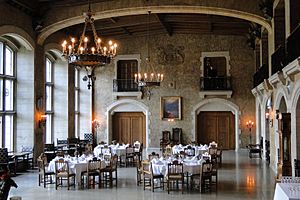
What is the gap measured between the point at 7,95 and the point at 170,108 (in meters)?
10.3

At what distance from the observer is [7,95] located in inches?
634

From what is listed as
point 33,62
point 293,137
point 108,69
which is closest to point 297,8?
point 293,137

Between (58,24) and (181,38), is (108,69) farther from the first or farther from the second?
(58,24)

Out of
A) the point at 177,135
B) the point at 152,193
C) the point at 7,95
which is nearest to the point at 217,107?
the point at 177,135

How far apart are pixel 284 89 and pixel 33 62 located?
31.4 feet

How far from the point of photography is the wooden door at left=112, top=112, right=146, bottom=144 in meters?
24.6

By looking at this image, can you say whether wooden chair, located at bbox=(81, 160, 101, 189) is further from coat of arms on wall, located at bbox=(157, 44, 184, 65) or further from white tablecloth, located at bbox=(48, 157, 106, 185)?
coat of arms on wall, located at bbox=(157, 44, 184, 65)

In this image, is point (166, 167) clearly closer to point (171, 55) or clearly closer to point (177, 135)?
point (177, 135)

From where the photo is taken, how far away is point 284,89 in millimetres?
12844

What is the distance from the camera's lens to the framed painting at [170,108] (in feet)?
78.2

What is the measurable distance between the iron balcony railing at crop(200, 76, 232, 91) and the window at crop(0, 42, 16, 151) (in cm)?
1092

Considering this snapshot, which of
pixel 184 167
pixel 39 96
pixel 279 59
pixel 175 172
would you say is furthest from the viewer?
pixel 39 96

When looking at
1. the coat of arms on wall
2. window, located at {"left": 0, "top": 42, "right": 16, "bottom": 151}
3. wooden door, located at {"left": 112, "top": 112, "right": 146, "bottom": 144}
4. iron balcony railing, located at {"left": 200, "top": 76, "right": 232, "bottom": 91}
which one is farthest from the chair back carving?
iron balcony railing, located at {"left": 200, "top": 76, "right": 232, "bottom": 91}

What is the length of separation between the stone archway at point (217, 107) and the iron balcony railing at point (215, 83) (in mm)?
684
